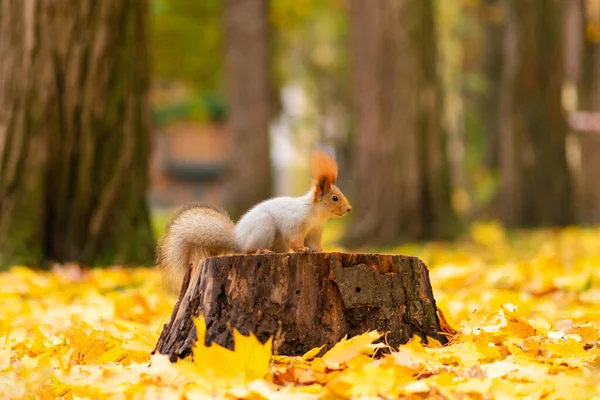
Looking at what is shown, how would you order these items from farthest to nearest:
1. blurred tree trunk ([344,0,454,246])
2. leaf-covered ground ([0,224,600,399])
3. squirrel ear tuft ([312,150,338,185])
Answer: blurred tree trunk ([344,0,454,246]) → squirrel ear tuft ([312,150,338,185]) → leaf-covered ground ([0,224,600,399])

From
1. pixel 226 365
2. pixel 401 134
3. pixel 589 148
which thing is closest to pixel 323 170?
pixel 226 365

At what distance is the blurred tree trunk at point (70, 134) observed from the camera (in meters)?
5.42

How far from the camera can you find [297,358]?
2354mm

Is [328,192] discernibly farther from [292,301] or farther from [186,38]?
[186,38]

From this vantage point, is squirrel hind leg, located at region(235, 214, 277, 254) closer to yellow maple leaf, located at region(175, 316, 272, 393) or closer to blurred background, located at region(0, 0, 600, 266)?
blurred background, located at region(0, 0, 600, 266)

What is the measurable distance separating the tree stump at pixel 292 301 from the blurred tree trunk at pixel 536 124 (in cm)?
820

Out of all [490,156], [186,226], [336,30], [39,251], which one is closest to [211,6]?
[336,30]

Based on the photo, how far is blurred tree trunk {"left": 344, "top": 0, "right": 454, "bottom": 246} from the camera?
7.95m

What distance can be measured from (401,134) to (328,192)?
5.30 m

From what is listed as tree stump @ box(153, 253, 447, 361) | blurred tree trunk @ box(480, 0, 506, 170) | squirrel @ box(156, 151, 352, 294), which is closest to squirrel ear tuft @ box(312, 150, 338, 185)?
squirrel @ box(156, 151, 352, 294)

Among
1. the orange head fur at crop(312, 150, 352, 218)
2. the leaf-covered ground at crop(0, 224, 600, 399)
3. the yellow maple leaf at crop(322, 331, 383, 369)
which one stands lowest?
the leaf-covered ground at crop(0, 224, 600, 399)

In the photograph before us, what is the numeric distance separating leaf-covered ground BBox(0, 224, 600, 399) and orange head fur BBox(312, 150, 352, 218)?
55 centimetres

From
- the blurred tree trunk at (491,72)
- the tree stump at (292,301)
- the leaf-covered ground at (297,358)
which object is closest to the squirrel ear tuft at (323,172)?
the tree stump at (292,301)

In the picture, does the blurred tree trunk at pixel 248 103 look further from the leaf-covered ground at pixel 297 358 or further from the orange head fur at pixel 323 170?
the orange head fur at pixel 323 170
